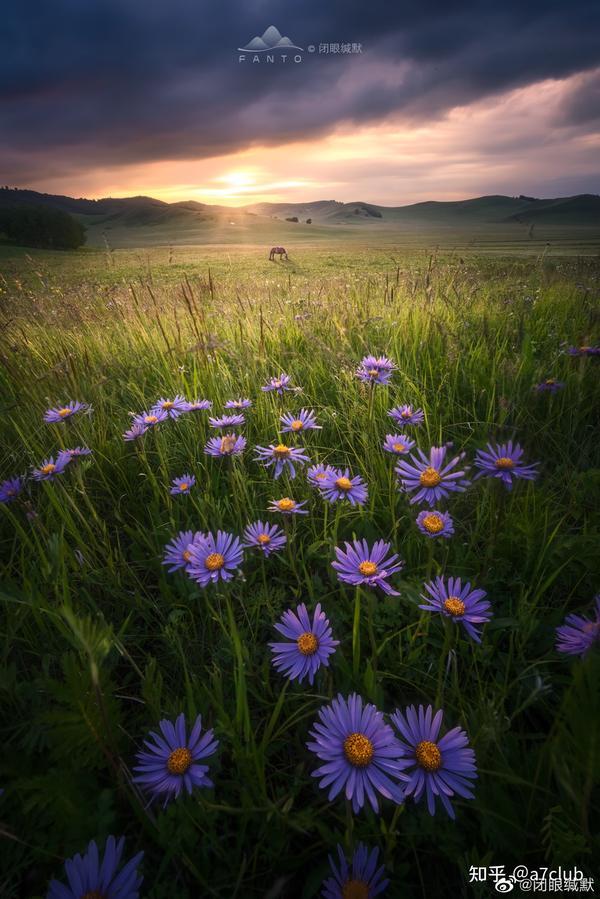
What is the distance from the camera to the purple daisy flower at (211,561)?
1050 mm

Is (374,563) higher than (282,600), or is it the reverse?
(374,563)

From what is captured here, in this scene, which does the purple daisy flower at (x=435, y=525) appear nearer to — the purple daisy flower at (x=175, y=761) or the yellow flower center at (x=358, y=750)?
the yellow flower center at (x=358, y=750)

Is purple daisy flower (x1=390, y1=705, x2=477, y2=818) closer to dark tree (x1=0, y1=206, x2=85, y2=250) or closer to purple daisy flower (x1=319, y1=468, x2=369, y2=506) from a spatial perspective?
purple daisy flower (x1=319, y1=468, x2=369, y2=506)

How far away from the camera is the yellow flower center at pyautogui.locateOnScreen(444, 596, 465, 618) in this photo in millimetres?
932

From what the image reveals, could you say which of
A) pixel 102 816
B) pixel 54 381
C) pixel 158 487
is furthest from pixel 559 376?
pixel 54 381

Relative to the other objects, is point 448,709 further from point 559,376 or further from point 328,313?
point 328,313

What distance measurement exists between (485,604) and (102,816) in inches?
34.1

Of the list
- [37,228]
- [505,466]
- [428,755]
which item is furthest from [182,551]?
[37,228]

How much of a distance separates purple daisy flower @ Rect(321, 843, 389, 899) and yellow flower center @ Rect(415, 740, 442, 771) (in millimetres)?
152

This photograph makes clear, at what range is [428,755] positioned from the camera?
29.7 inches

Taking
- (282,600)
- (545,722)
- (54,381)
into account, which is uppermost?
(54,381)

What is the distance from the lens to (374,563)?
40.9 inches

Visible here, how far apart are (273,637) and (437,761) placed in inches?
22.8

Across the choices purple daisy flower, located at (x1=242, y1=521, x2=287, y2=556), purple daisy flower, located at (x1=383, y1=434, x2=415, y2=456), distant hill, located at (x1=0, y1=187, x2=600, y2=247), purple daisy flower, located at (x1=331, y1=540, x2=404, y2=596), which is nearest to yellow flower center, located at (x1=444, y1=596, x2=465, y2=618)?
purple daisy flower, located at (x1=331, y1=540, x2=404, y2=596)
